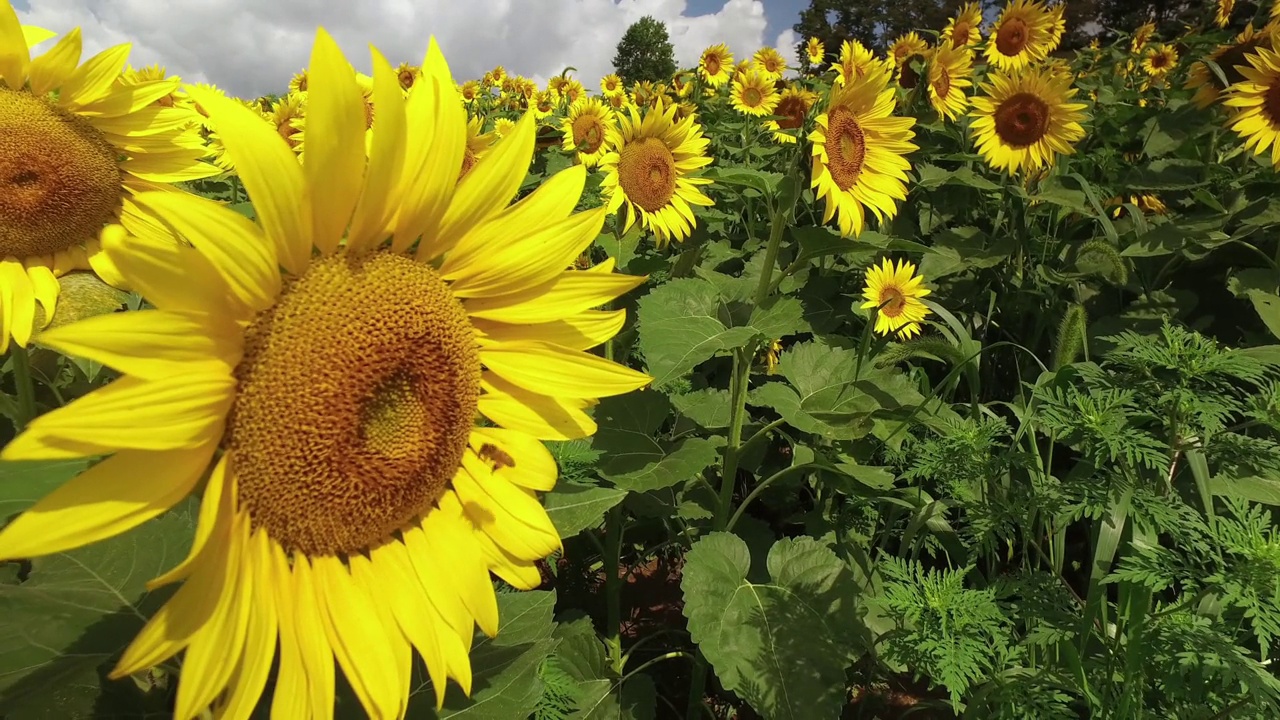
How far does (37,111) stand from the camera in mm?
1389

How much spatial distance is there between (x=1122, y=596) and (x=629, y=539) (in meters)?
1.77

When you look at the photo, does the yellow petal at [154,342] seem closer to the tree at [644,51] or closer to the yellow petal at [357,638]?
the yellow petal at [357,638]

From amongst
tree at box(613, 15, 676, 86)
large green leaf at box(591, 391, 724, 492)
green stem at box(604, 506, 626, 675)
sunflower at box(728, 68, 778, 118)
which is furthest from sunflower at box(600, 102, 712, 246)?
tree at box(613, 15, 676, 86)

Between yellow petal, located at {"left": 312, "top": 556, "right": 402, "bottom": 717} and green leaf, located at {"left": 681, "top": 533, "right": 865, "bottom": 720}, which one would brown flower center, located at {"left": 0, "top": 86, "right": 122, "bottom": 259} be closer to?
yellow petal, located at {"left": 312, "top": 556, "right": 402, "bottom": 717}

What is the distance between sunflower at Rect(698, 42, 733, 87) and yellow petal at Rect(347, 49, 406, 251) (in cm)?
938

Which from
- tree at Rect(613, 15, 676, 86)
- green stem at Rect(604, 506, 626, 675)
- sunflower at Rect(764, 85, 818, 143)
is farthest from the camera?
tree at Rect(613, 15, 676, 86)

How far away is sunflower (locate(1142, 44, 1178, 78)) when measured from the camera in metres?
7.20

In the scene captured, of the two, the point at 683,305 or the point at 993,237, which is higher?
the point at 993,237

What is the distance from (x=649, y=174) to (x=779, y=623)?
2.39 metres


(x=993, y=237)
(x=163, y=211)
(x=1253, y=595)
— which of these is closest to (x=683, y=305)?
(x=1253, y=595)

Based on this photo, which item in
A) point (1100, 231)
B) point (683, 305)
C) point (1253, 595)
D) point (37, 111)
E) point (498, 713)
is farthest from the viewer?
point (1100, 231)

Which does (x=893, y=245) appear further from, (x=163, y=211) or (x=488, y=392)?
(x=163, y=211)

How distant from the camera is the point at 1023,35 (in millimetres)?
5832

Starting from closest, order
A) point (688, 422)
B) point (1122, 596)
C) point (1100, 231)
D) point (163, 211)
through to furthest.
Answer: point (163, 211) < point (1122, 596) < point (688, 422) < point (1100, 231)
